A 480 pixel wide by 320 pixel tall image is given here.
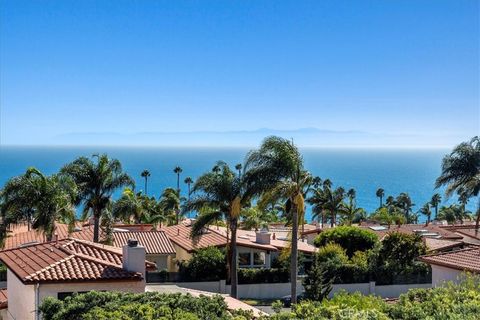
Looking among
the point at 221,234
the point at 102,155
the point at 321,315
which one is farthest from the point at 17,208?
the point at 321,315

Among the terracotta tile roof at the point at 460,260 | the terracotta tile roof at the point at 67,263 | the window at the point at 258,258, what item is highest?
the terracotta tile roof at the point at 67,263

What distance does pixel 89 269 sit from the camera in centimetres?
1991

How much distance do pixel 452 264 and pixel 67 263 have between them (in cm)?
1419

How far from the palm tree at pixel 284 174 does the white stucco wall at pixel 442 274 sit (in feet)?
19.0

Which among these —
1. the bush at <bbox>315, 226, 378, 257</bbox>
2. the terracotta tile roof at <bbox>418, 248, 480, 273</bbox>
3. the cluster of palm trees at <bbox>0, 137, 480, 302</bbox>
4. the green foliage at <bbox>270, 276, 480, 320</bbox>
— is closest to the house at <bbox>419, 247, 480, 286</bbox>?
the terracotta tile roof at <bbox>418, 248, 480, 273</bbox>

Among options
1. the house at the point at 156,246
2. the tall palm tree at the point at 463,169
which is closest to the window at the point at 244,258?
the house at the point at 156,246

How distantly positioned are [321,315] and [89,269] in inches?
434

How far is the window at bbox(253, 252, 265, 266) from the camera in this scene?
4047 cm

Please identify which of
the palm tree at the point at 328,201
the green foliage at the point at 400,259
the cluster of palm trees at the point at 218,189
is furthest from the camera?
the palm tree at the point at 328,201

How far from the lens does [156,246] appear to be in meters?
42.0

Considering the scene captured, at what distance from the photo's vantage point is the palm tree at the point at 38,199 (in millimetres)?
32656

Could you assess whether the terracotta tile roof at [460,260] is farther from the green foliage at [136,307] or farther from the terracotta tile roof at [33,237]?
the terracotta tile roof at [33,237]

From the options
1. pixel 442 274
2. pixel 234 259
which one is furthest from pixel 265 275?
pixel 442 274

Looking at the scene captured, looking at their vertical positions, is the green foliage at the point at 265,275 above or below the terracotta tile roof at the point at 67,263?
below
